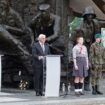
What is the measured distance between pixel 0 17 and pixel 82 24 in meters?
2.48

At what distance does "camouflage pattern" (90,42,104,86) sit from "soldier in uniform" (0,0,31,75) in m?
2.09

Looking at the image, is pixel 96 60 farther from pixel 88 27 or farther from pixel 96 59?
pixel 88 27

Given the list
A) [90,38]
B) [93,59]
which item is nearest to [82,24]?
[90,38]

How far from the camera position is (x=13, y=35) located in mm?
16844

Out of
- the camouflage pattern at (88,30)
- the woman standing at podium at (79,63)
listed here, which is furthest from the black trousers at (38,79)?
the camouflage pattern at (88,30)

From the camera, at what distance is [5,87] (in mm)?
17047

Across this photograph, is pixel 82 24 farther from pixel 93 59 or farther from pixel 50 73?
pixel 50 73

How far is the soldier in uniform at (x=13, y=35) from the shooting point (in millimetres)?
16453

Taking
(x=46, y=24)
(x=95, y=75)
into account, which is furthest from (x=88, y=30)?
(x=95, y=75)

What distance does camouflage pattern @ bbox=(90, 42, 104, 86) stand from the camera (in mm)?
15281

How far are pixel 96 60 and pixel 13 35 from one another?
9.57 ft

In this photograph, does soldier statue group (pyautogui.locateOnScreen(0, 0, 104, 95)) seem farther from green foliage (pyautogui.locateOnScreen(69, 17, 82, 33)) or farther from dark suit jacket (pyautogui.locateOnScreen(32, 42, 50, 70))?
dark suit jacket (pyautogui.locateOnScreen(32, 42, 50, 70))

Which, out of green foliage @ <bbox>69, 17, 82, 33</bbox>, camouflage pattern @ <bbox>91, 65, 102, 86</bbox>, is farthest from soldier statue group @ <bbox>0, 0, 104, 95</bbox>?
green foliage @ <bbox>69, 17, 82, 33</bbox>

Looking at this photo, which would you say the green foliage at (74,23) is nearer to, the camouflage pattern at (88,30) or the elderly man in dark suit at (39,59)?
the camouflage pattern at (88,30)
